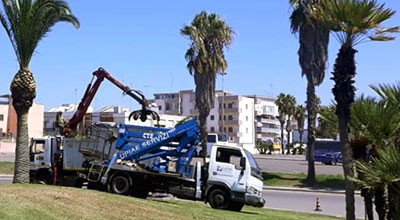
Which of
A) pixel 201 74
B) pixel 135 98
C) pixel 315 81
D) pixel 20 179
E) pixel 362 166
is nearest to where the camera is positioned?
pixel 362 166

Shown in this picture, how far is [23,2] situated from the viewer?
60.7ft

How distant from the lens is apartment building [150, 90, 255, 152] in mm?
110637

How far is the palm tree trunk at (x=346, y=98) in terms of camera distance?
13.8 meters

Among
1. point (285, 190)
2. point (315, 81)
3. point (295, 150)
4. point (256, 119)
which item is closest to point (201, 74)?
point (315, 81)

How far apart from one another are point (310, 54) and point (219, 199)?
19219 mm

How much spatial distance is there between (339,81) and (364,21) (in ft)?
5.30

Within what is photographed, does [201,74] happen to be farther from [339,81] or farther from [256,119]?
[256,119]

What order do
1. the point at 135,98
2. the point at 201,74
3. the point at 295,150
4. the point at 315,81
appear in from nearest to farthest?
the point at 135,98
the point at 315,81
the point at 201,74
the point at 295,150

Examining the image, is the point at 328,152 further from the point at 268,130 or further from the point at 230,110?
the point at 268,130

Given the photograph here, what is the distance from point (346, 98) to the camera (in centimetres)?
1391

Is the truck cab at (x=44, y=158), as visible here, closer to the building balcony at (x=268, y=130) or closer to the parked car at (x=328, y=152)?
the parked car at (x=328, y=152)

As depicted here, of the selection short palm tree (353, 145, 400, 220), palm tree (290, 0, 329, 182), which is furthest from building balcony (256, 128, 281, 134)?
short palm tree (353, 145, 400, 220)

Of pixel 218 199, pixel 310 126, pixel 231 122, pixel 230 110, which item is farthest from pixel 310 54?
pixel 231 122

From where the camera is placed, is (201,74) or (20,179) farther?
(201,74)
